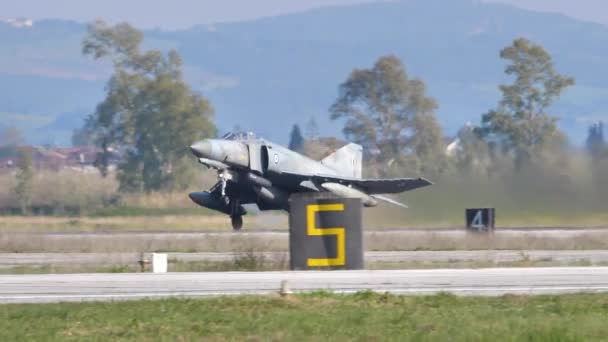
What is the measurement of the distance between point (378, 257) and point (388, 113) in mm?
47518

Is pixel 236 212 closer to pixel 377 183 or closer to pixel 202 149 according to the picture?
pixel 202 149

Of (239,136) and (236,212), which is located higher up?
(239,136)

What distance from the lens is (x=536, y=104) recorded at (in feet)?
235

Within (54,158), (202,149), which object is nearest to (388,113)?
(54,158)

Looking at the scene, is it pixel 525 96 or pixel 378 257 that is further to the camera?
pixel 525 96

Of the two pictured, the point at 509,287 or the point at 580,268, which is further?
the point at 580,268

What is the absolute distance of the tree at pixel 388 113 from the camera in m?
74.2

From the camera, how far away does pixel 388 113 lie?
76.2m

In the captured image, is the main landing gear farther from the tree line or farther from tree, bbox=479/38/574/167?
tree, bbox=479/38/574/167

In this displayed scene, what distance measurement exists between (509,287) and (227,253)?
13525 mm

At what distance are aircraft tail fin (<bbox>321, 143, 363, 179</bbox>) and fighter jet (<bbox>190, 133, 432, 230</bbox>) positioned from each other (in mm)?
555

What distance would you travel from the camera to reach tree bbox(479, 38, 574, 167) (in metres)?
69.1

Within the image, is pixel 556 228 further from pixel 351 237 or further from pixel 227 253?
pixel 351 237

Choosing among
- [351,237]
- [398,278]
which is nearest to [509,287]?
[398,278]
